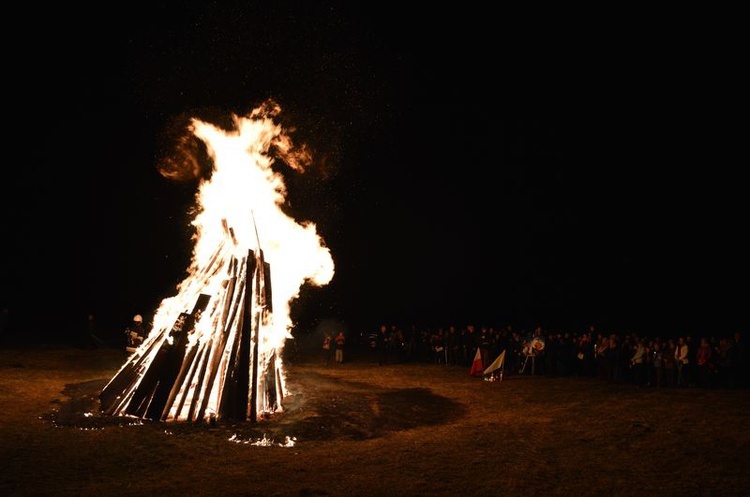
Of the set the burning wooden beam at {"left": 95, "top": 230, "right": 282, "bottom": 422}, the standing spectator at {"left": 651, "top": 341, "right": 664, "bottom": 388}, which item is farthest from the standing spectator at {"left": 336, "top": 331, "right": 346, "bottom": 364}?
the standing spectator at {"left": 651, "top": 341, "right": 664, "bottom": 388}

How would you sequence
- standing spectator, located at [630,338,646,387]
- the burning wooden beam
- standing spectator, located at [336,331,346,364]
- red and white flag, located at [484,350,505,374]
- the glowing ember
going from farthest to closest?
1. standing spectator, located at [336,331,346,364]
2. red and white flag, located at [484,350,505,374]
3. standing spectator, located at [630,338,646,387]
4. the glowing ember
5. the burning wooden beam

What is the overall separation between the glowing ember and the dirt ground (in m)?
0.73

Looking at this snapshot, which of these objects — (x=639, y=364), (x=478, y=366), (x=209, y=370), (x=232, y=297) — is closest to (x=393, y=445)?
(x=209, y=370)

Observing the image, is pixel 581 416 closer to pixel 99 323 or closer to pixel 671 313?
pixel 671 313

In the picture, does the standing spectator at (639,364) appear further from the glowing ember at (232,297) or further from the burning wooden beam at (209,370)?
the burning wooden beam at (209,370)

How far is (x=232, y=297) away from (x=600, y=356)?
13.8m

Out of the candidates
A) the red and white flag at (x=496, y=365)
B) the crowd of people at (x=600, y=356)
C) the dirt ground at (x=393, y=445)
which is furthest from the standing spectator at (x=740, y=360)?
the red and white flag at (x=496, y=365)

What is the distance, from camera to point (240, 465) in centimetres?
953

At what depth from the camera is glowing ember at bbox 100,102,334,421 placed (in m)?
12.7

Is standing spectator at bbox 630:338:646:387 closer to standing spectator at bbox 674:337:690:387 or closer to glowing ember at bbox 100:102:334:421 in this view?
standing spectator at bbox 674:337:690:387

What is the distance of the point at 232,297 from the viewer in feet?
46.3

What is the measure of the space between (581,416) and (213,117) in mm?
12387

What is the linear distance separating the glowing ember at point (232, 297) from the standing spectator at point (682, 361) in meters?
11.7

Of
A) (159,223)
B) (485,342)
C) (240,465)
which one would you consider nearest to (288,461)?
(240,465)
